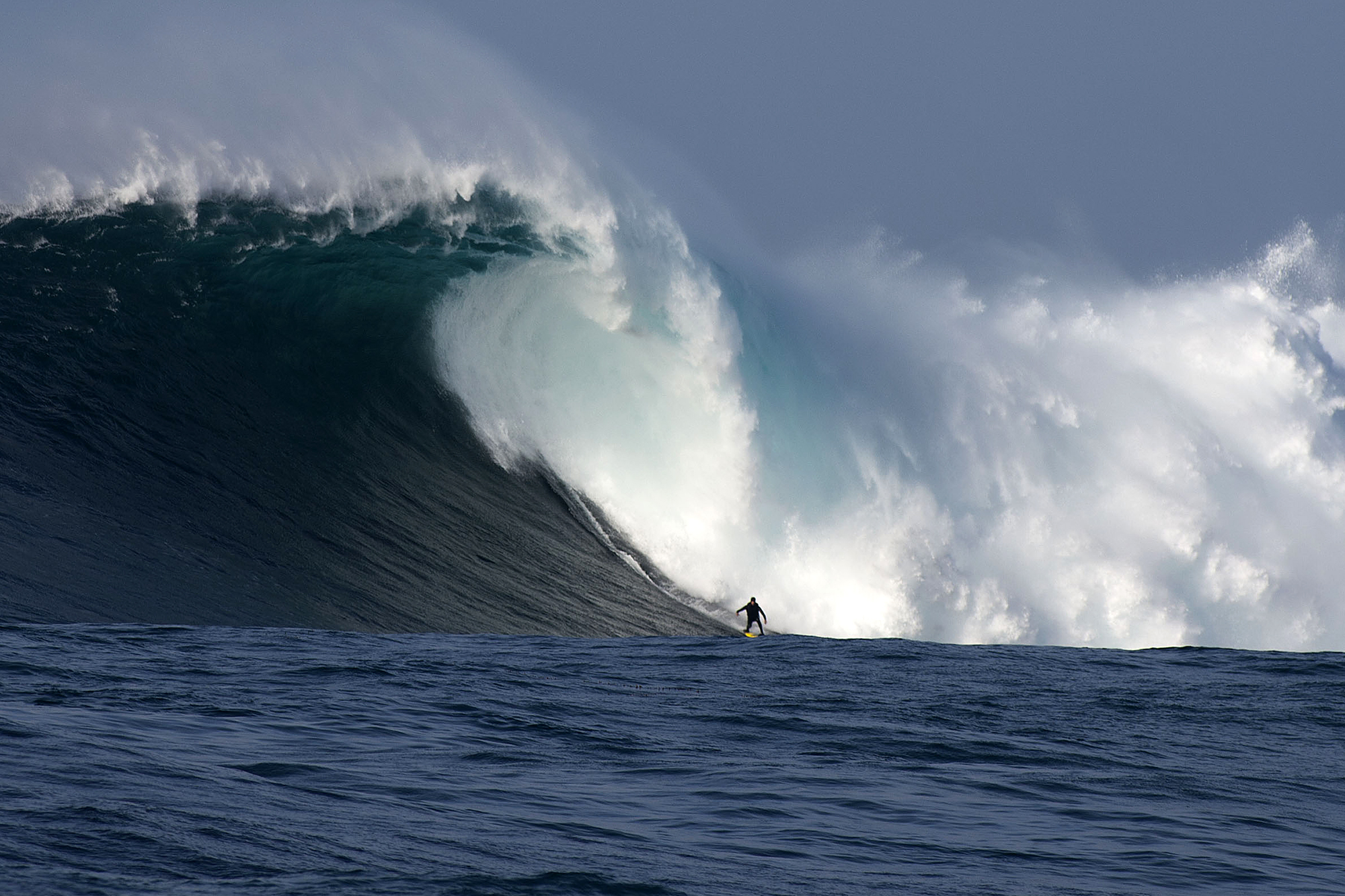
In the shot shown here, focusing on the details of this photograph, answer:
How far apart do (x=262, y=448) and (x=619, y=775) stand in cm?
894

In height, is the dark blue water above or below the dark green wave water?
below

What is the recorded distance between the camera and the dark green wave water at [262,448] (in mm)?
10711

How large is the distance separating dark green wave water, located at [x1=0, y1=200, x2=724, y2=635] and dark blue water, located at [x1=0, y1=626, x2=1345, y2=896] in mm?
1930

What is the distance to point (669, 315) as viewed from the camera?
64.3 ft

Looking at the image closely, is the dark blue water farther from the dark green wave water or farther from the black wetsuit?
the black wetsuit

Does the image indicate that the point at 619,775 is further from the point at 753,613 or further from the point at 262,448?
the point at 753,613

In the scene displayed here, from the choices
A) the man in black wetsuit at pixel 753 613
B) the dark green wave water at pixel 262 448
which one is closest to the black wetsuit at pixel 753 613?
the man in black wetsuit at pixel 753 613

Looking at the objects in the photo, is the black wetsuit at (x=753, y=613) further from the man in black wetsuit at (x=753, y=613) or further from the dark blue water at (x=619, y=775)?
the dark blue water at (x=619, y=775)

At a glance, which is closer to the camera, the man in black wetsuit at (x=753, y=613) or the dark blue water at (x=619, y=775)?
the dark blue water at (x=619, y=775)

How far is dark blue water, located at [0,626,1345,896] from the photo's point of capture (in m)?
4.21

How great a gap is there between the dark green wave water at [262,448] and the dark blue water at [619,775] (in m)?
1.93

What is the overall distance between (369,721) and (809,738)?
2.36 m

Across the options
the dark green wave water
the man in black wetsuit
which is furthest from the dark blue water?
the man in black wetsuit

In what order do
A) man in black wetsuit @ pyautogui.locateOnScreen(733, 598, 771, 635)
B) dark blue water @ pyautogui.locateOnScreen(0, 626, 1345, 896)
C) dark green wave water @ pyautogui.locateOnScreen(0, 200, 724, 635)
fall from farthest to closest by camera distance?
man in black wetsuit @ pyautogui.locateOnScreen(733, 598, 771, 635) < dark green wave water @ pyautogui.locateOnScreen(0, 200, 724, 635) < dark blue water @ pyautogui.locateOnScreen(0, 626, 1345, 896)
